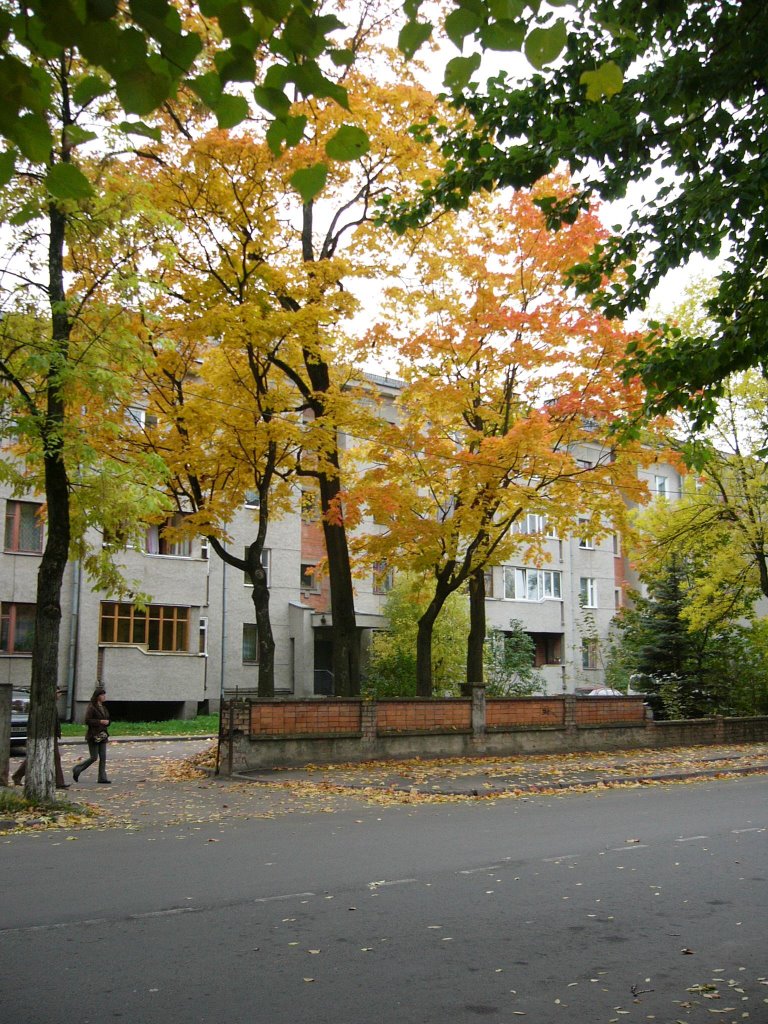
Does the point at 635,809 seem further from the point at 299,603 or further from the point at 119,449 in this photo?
the point at 299,603

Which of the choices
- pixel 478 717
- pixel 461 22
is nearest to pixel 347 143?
pixel 461 22

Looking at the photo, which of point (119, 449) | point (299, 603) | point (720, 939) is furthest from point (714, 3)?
point (299, 603)

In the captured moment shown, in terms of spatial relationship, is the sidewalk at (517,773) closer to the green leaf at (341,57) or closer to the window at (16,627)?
the green leaf at (341,57)

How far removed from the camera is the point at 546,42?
4.27 metres

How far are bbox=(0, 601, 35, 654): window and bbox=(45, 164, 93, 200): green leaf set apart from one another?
30.6m

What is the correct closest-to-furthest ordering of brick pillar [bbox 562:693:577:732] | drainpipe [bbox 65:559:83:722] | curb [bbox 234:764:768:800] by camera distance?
curb [bbox 234:764:768:800] → brick pillar [bbox 562:693:577:732] → drainpipe [bbox 65:559:83:722]

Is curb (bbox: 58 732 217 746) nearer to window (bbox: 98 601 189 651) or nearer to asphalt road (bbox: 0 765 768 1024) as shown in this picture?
window (bbox: 98 601 189 651)

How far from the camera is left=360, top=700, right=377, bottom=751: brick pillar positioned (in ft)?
65.6

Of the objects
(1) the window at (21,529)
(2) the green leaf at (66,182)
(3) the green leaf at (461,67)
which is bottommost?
(2) the green leaf at (66,182)

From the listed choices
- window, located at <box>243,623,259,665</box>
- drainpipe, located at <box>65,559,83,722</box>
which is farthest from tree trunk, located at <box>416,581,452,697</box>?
window, located at <box>243,623,259,665</box>

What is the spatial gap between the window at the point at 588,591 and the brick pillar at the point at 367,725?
31.7m

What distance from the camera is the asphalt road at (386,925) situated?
5.31m

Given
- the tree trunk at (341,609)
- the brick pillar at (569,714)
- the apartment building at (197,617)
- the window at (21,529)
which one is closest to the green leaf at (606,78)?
the tree trunk at (341,609)

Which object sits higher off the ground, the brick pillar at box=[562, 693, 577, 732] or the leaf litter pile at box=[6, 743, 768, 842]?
the brick pillar at box=[562, 693, 577, 732]
